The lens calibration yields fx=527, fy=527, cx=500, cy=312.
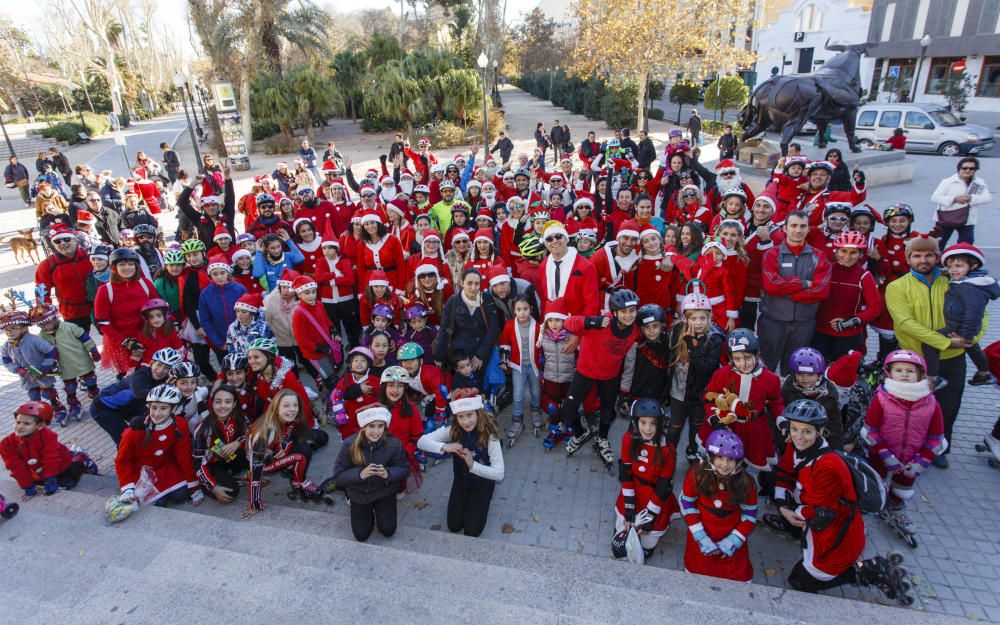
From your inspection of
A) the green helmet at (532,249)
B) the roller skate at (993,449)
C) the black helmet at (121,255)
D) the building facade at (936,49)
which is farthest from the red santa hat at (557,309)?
the building facade at (936,49)

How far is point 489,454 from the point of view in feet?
14.0

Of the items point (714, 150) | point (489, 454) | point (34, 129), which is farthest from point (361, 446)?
point (34, 129)

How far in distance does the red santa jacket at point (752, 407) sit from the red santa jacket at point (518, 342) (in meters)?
1.69

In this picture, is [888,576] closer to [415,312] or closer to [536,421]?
[536,421]

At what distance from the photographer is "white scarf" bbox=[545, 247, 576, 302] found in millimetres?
5492

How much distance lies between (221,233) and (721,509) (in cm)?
690

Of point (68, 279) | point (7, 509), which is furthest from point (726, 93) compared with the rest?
point (7, 509)

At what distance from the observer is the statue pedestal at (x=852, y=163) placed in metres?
13.5

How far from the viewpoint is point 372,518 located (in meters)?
4.04

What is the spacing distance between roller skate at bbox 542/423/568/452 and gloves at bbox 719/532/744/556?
2.10m

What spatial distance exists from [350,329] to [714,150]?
65.0ft

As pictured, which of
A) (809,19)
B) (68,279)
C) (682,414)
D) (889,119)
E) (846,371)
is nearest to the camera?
(846,371)

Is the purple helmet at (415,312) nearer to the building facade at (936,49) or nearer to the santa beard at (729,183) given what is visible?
the santa beard at (729,183)

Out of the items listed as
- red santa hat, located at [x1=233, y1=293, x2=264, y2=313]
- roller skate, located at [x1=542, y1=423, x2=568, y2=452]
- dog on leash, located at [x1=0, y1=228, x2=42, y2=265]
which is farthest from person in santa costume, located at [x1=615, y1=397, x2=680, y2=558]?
dog on leash, located at [x1=0, y1=228, x2=42, y2=265]
